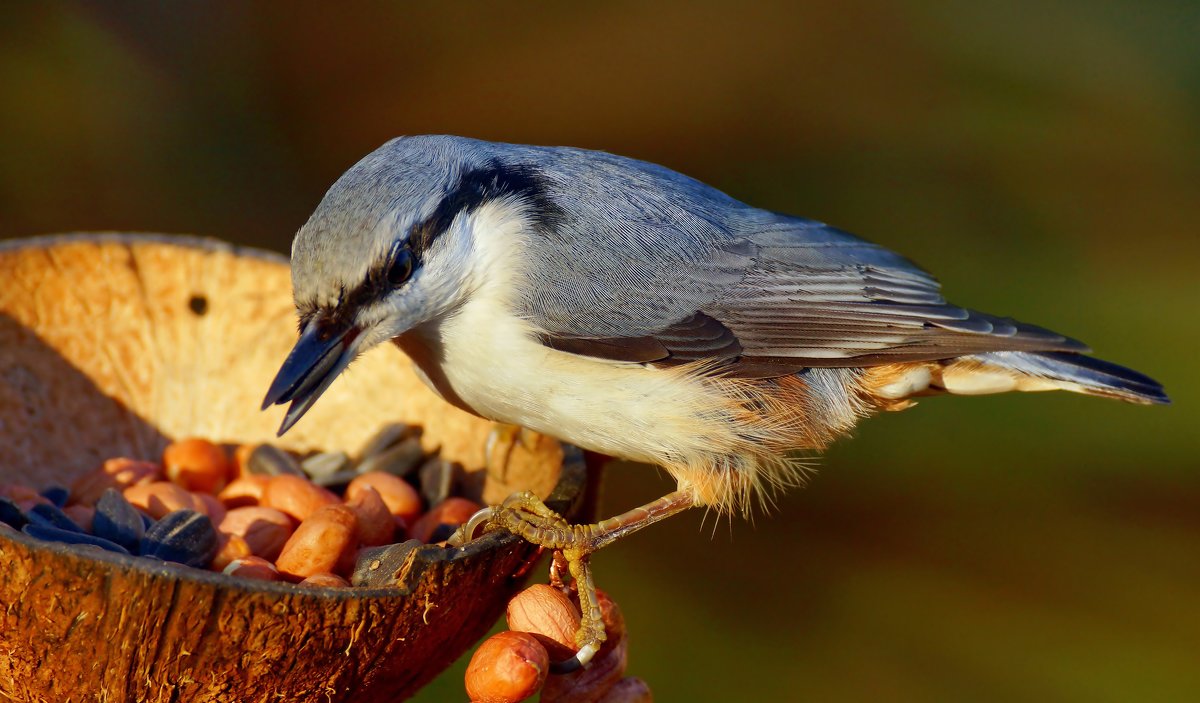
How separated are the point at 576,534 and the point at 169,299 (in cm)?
103

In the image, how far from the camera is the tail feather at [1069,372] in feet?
6.25

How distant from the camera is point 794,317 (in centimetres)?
179

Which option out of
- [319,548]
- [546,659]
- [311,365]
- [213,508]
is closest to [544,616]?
[546,659]

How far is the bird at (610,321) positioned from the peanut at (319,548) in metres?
0.17

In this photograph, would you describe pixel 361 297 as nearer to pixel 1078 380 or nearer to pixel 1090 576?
pixel 1078 380

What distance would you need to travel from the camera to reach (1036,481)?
3.43 meters

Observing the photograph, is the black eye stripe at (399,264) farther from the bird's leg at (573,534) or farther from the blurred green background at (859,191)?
the blurred green background at (859,191)

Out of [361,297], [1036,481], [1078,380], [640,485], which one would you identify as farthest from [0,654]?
[1036,481]

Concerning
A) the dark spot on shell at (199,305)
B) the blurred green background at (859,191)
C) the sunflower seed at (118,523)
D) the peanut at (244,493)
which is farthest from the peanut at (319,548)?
the blurred green background at (859,191)

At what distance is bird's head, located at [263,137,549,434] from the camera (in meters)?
1.46

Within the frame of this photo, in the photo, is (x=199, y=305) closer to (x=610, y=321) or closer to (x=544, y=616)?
(x=610, y=321)

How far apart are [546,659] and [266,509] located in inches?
24.8

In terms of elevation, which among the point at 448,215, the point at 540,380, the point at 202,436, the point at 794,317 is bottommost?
the point at 202,436

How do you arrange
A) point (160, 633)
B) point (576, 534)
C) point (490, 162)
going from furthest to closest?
1. point (490, 162)
2. point (576, 534)
3. point (160, 633)
